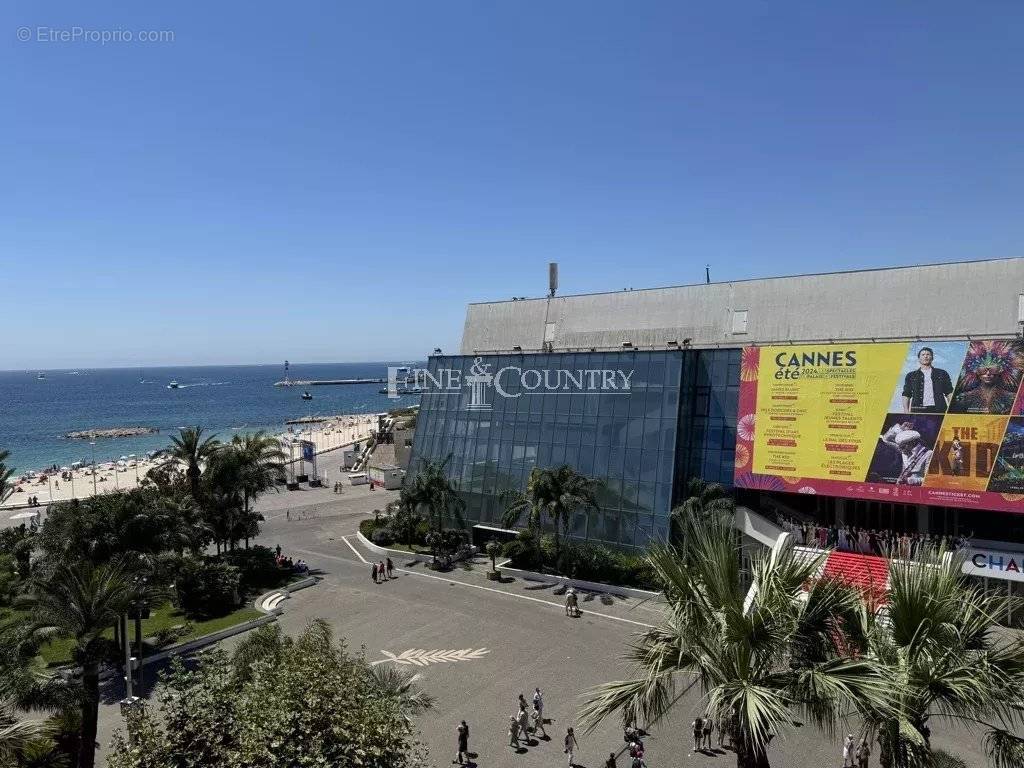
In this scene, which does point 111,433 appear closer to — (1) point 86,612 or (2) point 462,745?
(1) point 86,612

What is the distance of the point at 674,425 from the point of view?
3628 centimetres

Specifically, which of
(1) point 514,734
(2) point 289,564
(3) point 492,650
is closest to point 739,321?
(3) point 492,650

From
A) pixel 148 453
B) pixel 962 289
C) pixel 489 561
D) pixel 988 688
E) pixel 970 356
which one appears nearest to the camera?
pixel 988 688

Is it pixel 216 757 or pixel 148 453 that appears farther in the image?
pixel 148 453

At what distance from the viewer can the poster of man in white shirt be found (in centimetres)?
3048

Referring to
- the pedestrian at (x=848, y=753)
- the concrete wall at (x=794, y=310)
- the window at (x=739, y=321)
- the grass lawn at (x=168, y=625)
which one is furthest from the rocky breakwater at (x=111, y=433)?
the pedestrian at (x=848, y=753)

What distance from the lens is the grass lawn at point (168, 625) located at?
87.6 feet

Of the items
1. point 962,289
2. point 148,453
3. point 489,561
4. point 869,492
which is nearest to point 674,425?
point 869,492

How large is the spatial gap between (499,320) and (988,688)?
4504cm

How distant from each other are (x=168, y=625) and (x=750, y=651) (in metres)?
30.1

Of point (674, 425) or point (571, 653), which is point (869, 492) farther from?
point (571, 653)

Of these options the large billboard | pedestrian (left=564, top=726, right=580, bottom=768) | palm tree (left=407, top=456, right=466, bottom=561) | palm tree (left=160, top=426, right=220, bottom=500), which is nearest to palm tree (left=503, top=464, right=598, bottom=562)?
palm tree (left=407, top=456, right=466, bottom=561)

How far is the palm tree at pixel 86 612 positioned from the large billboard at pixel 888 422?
2847cm

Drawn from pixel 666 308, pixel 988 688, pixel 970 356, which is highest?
pixel 666 308
